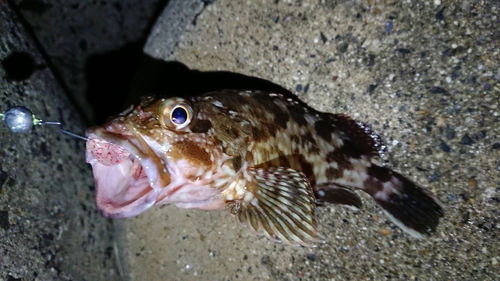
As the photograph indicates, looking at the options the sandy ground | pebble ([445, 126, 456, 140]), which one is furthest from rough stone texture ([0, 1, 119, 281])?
pebble ([445, 126, 456, 140])

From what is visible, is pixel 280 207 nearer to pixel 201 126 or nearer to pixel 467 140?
pixel 201 126

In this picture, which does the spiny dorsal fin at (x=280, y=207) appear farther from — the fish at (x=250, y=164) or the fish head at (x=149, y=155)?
the fish head at (x=149, y=155)

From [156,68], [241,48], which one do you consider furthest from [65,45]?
[241,48]

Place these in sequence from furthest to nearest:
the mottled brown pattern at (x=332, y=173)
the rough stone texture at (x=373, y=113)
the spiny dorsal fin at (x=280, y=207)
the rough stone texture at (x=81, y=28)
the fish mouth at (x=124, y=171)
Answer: the rough stone texture at (x=81, y=28) < the mottled brown pattern at (x=332, y=173) < the rough stone texture at (x=373, y=113) < the spiny dorsal fin at (x=280, y=207) < the fish mouth at (x=124, y=171)

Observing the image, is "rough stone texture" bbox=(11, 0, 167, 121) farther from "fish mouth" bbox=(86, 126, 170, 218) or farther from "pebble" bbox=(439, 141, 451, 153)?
"pebble" bbox=(439, 141, 451, 153)

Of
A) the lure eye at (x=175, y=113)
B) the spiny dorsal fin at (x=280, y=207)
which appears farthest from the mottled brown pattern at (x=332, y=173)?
the lure eye at (x=175, y=113)

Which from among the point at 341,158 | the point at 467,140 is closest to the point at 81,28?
the point at 341,158

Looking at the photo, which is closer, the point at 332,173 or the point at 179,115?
the point at 179,115
